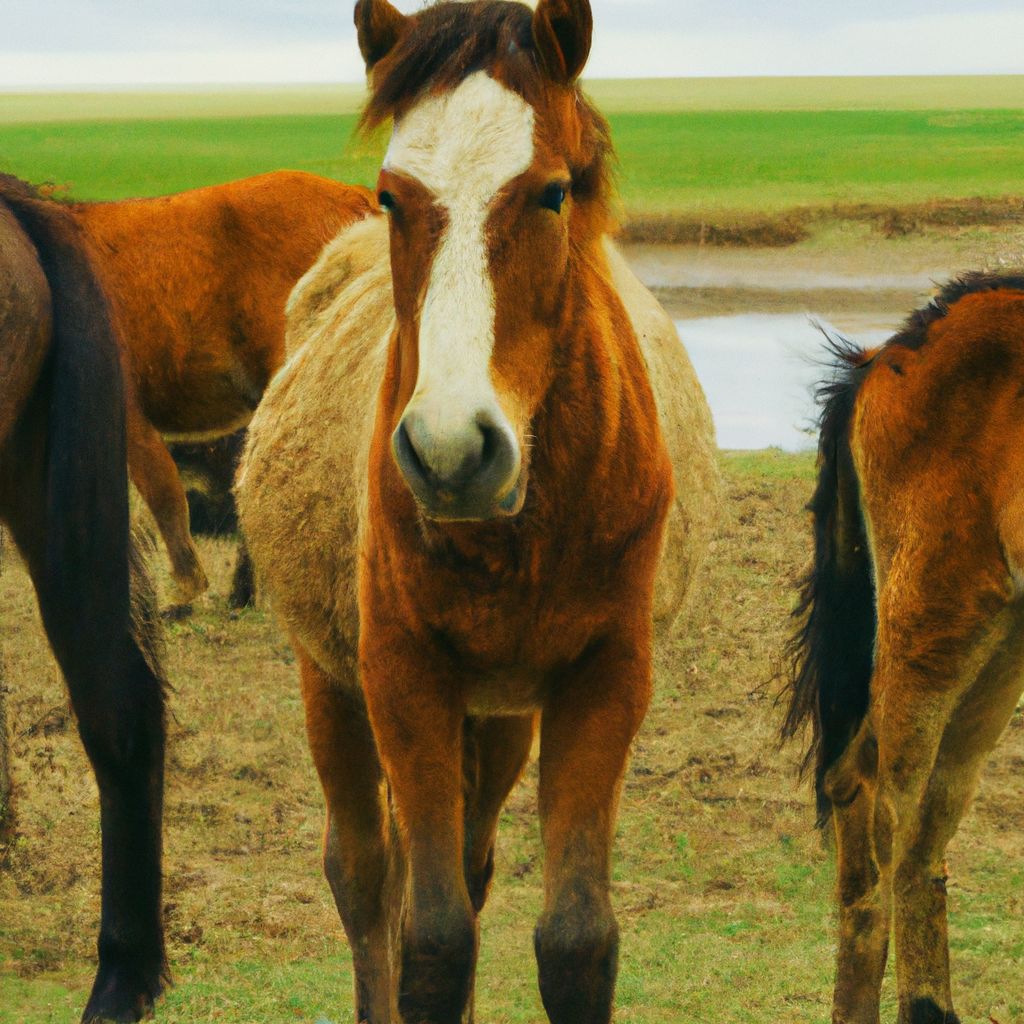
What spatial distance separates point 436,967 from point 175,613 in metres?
5.62

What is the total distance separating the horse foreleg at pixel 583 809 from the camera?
108 inches

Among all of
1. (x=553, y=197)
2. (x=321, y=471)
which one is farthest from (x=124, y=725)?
(x=553, y=197)

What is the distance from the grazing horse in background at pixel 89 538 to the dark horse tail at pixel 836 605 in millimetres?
1964

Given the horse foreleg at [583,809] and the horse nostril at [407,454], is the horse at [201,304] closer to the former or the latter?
the horse foreleg at [583,809]

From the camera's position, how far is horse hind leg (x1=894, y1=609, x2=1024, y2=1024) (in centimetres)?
386

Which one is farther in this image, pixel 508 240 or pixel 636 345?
pixel 636 345

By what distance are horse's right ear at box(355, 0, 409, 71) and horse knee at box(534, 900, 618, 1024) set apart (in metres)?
1.72

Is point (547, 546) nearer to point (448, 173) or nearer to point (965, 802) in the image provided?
point (448, 173)

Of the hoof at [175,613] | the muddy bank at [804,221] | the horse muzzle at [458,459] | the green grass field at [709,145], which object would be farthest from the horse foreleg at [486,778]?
the muddy bank at [804,221]

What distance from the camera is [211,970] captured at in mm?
4285

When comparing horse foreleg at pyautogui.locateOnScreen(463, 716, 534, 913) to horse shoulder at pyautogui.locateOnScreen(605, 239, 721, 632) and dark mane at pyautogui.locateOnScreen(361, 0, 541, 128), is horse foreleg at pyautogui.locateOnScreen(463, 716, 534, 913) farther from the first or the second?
dark mane at pyautogui.locateOnScreen(361, 0, 541, 128)

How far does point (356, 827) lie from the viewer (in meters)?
3.70

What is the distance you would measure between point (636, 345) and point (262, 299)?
5.11 metres

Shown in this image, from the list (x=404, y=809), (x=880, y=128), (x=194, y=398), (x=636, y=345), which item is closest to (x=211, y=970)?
(x=404, y=809)
